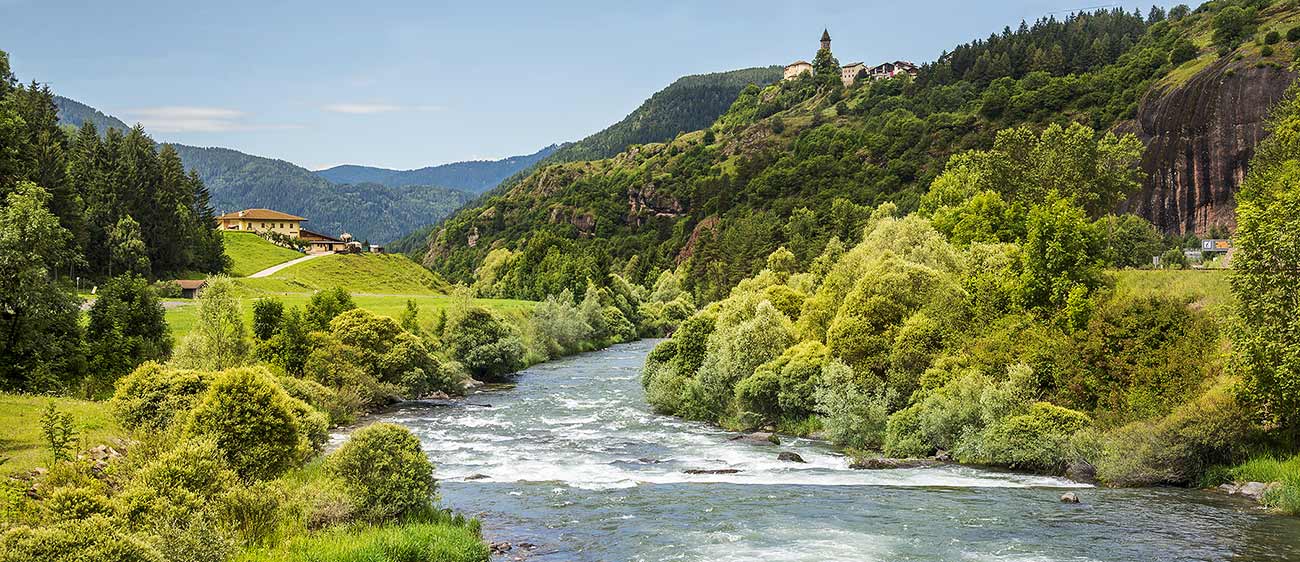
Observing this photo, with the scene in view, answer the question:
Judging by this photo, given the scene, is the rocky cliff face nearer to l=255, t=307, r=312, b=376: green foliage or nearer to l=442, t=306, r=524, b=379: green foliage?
l=442, t=306, r=524, b=379: green foliage

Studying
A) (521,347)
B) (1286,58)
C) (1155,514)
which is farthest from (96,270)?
(1286,58)

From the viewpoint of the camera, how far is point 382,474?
27.8 metres

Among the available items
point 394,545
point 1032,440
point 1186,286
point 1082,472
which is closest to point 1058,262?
point 1186,286

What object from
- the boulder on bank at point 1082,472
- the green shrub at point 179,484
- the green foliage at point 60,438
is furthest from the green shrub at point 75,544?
the boulder on bank at point 1082,472

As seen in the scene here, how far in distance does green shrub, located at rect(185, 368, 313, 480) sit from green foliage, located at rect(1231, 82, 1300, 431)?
35449 millimetres

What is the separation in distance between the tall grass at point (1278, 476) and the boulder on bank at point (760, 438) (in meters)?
20.8

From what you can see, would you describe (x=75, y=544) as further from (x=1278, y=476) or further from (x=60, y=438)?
(x=1278, y=476)

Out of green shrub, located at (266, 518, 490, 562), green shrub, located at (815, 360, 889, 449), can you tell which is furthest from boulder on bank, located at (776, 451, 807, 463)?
green shrub, located at (266, 518, 490, 562)

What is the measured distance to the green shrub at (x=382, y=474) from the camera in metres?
27.2

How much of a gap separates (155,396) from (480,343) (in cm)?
4397

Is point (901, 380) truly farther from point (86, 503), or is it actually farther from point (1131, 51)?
point (1131, 51)

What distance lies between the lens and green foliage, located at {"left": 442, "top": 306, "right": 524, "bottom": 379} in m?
76.9

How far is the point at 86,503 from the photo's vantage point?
19672 mm

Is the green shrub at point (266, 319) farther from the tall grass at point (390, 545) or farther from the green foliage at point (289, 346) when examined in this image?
the tall grass at point (390, 545)
